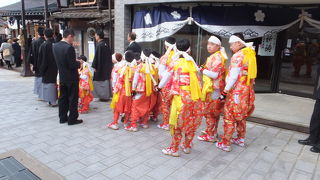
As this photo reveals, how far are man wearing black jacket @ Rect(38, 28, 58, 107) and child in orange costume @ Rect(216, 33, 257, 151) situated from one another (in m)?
4.17

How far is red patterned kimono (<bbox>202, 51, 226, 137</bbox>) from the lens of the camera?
3.92 m

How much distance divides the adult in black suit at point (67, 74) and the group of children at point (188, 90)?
80cm

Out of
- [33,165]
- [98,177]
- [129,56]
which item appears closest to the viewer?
[98,177]

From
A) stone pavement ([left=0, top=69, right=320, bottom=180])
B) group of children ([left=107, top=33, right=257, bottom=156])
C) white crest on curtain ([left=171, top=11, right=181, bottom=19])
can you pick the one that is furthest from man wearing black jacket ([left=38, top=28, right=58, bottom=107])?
white crest on curtain ([left=171, top=11, right=181, bottom=19])

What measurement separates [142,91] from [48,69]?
2728mm

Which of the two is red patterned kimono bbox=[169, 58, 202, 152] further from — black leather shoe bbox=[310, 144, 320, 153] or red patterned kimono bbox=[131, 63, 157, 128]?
black leather shoe bbox=[310, 144, 320, 153]

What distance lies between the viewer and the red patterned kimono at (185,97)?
11.5ft

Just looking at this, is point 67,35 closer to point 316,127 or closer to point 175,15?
point 175,15

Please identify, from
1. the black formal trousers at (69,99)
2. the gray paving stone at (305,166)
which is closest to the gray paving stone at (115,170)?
the black formal trousers at (69,99)

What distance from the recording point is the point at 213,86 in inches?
159

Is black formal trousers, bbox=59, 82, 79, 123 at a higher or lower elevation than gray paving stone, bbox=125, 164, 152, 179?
higher

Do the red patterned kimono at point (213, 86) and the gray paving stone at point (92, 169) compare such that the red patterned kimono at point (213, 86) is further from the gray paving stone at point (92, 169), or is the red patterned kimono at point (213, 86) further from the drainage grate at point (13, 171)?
the drainage grate at point (13, 171)

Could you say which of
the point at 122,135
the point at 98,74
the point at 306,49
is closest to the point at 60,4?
the point at 98,74

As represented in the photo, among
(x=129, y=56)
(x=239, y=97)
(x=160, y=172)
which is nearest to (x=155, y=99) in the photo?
(x=129, y=56)
